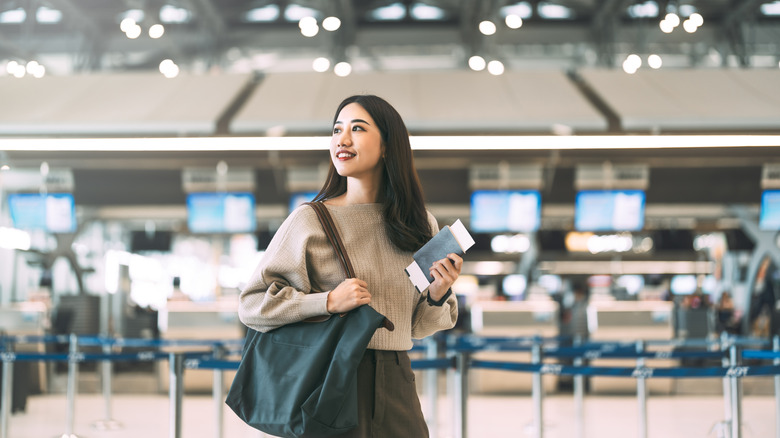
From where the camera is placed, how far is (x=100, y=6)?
15.5 meters

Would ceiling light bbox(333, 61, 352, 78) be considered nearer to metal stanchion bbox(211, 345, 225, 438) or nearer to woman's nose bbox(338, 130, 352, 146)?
metal stanchion bbox(211, 345, 225, 438)

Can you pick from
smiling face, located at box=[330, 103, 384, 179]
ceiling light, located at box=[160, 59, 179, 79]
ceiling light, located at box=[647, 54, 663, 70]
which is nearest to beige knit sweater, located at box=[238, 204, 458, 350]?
smiling face, located at box=[330, 103, 384, 179]

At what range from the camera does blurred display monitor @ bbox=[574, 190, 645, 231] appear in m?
11.0

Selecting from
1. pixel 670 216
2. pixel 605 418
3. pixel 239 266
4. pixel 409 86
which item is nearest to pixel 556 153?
pixel 409 86

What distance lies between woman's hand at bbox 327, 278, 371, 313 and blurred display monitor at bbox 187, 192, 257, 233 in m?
9.58

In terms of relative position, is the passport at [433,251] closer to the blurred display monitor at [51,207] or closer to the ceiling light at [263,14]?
the blurred display monitor at [51,207]

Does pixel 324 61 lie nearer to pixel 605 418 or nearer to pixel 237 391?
pixel 605 418

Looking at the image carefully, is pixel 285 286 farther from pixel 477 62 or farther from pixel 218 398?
pixel 477 62

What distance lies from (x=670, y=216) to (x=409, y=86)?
10.1 meters

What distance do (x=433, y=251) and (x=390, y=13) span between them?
1542 centimetres

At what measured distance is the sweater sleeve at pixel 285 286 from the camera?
1.76m

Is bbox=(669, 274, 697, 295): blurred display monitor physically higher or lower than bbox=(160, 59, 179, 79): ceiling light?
lower

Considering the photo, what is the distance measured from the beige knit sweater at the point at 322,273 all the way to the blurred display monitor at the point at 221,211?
9.42 m

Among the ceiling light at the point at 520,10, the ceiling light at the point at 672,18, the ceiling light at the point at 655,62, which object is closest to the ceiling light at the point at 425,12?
the ceiling light at the point at 520,10
